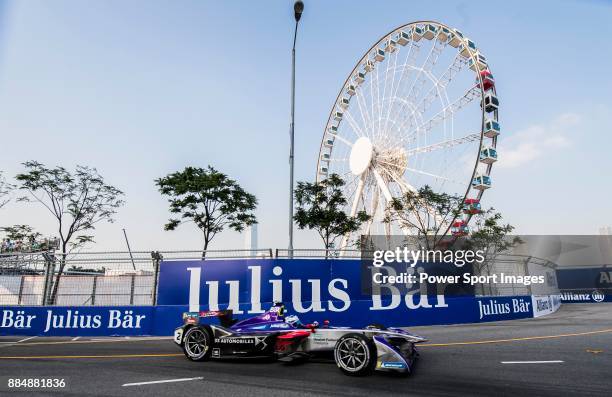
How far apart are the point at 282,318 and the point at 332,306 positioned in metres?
4.98

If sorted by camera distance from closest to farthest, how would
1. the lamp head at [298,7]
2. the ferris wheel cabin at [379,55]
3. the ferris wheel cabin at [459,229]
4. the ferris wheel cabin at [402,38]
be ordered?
1. the lamp head at [298,7]
2. the ferris wheel cabin at [459,229]
3. the ferris wheel cabin at [402,38]
4. the ferris wheel cabin at [379,55]

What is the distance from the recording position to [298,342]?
6730mm

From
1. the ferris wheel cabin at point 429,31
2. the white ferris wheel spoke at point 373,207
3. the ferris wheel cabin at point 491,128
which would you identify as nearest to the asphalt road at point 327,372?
the ferris wheel cabin at point 491,128

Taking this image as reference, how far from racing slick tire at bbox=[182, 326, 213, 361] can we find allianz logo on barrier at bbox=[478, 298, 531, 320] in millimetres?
10327

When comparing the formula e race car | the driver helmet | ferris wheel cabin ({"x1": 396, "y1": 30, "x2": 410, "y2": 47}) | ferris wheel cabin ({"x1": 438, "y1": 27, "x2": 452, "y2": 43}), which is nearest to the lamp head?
the formula e race car

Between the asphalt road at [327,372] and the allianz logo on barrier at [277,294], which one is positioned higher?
the allianz logo on barrier at [277,294]

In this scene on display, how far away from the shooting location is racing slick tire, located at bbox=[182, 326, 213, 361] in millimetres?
7172

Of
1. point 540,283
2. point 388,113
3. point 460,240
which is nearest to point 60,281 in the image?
point 540,283

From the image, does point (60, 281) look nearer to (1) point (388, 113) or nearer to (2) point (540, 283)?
(2) point (540, 283)

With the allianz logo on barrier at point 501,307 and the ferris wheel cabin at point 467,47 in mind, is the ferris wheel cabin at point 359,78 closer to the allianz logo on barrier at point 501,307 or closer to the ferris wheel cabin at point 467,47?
the ferris wheel cabin at point 467,47

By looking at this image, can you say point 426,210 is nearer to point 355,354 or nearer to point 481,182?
point 481,182

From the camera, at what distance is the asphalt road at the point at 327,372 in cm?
507

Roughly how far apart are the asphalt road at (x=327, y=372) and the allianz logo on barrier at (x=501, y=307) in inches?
191

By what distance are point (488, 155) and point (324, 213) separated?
12.0 metres
